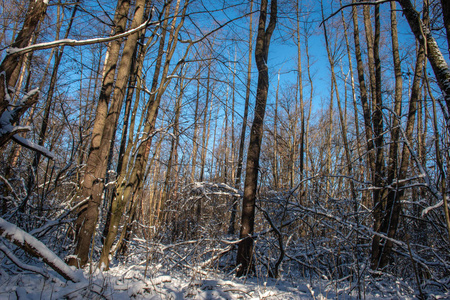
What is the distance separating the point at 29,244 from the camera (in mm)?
1587

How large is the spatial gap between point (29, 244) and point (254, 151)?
3342 mm

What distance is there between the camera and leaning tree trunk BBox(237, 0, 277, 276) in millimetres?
3930

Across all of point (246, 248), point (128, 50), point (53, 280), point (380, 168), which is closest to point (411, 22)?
point (380, 168)

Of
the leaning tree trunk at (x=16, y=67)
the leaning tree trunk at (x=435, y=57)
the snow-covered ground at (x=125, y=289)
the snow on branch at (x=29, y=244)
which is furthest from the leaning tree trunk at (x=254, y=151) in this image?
the leaning tree trunk at (x=16, y=67)

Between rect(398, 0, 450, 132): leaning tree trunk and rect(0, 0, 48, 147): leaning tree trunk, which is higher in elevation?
rect(398, 0, 450, 132): leaning tree trunk

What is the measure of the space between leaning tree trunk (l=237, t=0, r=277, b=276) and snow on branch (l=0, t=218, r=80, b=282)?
2.60 metres

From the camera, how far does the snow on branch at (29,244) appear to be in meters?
1.53

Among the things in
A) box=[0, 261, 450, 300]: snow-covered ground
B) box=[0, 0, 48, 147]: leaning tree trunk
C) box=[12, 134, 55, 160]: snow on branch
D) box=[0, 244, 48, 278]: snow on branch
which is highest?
box=[0, 0, 48, 147]: leaning tree trunk

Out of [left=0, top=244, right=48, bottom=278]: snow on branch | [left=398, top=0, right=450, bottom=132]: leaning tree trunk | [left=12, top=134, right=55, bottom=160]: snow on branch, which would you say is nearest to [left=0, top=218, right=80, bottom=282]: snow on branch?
[left=0, top=244, right=48, bottom=278]: snow on branch

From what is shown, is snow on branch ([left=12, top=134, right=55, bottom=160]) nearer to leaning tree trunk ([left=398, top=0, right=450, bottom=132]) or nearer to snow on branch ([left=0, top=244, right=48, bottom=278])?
snow on branch ([left=0, top=244, right=48, bottom=278])

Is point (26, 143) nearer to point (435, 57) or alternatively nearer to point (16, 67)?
Answer: point (16, 67)

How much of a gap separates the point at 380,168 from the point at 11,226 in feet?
16.1

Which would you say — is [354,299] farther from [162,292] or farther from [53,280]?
[53,280]

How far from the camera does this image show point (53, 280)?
1.89 m
